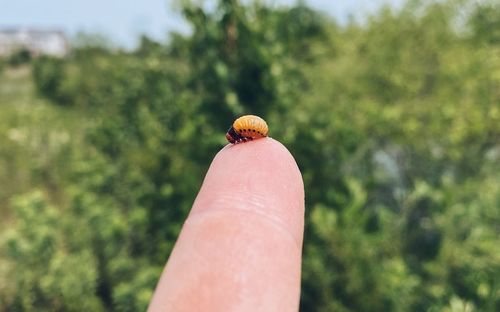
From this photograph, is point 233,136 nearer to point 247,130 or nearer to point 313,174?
point 247,130

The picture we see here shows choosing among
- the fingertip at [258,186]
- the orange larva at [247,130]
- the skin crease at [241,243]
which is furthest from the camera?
the orange larva at [247,130]

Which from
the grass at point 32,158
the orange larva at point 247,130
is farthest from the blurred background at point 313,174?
the orange larva at point 247,130

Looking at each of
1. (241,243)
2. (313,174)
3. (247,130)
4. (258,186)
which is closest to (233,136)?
(247,130)

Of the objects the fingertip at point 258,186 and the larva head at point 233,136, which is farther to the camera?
the larva head at point 233,136

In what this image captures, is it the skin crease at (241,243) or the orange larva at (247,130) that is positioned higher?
the orange larva at (247,130)

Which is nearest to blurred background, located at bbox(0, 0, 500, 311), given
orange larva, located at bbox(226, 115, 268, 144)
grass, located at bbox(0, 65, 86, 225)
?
grass, located at bbox(0, 65, 86, 225)

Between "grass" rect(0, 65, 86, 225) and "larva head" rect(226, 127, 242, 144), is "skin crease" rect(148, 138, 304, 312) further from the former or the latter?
"grass" rect(0, 65, 86, 225)

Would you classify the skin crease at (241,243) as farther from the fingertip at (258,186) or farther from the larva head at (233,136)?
the larva head at (233,136)
